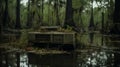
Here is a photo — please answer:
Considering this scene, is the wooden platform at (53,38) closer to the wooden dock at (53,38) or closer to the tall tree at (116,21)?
the wooden dock at (53,38)

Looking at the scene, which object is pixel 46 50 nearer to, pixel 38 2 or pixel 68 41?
pixel 68 41

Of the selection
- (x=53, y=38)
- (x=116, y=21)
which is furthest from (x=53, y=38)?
(x=116, y=21)

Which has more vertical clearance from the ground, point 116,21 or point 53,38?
point 116,21

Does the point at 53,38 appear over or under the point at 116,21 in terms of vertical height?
under

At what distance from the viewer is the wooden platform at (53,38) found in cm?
1488

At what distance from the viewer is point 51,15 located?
244ft

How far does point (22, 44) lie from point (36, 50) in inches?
82.1

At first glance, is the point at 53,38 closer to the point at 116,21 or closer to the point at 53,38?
the point at 53,38

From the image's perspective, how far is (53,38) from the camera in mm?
15000

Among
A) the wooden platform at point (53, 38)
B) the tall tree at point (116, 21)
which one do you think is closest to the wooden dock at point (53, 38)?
the wooden platform at point (53, 38)

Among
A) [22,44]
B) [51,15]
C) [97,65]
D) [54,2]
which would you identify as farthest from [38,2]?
[97,65]

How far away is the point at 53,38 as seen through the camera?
15.0 meters

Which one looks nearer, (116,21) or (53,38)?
(53,38)

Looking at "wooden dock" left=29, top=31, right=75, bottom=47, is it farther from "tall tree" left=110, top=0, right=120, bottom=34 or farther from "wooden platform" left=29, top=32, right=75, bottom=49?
"tall tree" left=110, top=0, right=120, bottom=34
